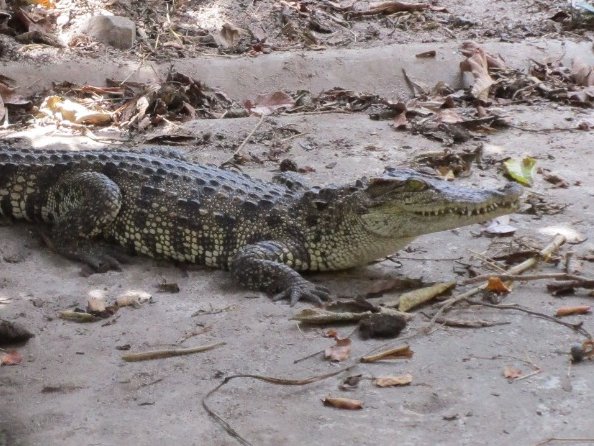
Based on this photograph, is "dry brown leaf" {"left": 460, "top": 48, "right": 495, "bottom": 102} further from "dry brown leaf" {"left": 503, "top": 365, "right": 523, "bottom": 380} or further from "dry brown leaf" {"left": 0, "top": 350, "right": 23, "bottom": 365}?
"dry brown leaf" {"left": 0, "top": 350, "right": 23, "bottom": 365}

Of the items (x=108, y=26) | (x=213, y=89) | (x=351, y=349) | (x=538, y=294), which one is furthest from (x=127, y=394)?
(x=108, y=26)

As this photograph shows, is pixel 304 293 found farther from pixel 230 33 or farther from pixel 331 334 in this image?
pixel 230 33

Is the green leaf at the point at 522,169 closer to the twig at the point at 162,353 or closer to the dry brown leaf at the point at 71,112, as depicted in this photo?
the twig at the point at 162,353

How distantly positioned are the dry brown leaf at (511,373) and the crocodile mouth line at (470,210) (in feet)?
4.39

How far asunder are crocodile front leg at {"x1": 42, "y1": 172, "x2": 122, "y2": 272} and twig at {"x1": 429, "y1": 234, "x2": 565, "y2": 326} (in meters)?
2.09

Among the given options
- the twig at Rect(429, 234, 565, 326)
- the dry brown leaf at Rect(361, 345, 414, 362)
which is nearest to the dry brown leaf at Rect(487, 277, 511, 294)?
the twig at Rect(429, 234, 565, 326)

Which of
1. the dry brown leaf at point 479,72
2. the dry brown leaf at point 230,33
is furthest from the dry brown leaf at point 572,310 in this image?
the dry brown leaf at point 230,33

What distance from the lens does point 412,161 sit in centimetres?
712

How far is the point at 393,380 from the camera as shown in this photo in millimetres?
3980

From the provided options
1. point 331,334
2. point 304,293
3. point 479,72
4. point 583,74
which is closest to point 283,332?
point 331,334

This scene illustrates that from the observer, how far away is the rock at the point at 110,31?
30.6 ft

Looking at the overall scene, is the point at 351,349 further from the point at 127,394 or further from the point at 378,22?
the point at 378,22

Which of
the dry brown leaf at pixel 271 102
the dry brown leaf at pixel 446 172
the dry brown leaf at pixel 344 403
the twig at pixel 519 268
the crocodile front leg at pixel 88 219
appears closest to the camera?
the dry brown leaf at pixel 344 403

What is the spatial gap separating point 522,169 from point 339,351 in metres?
3.17
